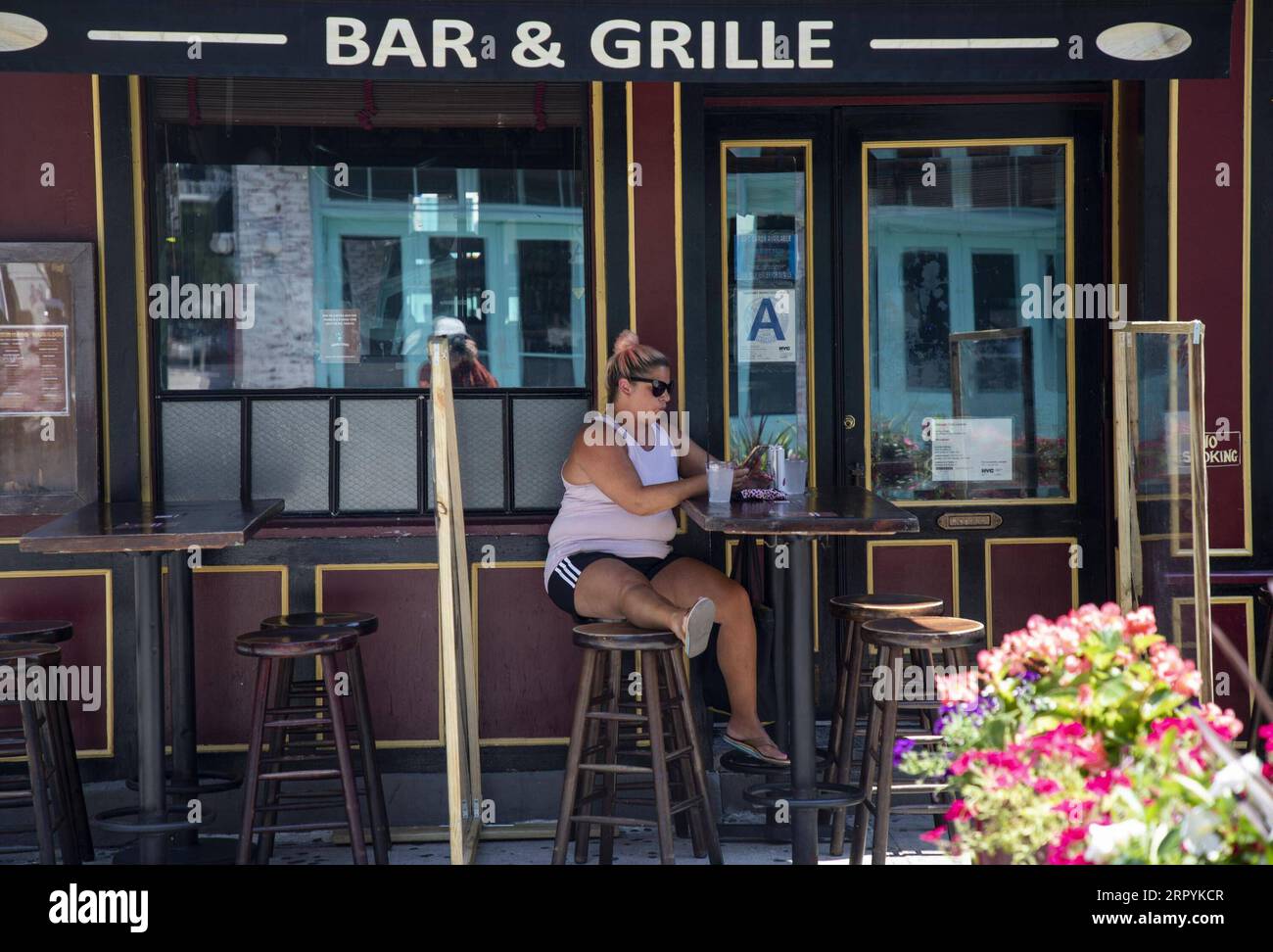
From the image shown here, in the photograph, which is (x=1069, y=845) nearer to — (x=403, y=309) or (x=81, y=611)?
(x=403, y=309)

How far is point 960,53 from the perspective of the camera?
14.3ft

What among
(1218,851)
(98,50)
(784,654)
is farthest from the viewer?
(784,654)

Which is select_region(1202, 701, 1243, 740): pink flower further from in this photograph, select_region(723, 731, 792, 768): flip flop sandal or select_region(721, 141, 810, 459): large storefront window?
select_region(721, 141, 810, 459): large storefront window

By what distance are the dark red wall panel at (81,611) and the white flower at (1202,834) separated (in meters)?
3.99

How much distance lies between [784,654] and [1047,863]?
258 cm

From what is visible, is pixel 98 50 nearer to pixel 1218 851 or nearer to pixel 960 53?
pixel 960 53

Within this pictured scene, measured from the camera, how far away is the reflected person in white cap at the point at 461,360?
5031 mm

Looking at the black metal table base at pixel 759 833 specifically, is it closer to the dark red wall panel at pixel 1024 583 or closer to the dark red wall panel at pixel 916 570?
the dark red wall panel at pixel 916 570

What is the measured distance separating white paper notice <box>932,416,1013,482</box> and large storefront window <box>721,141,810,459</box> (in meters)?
0.55

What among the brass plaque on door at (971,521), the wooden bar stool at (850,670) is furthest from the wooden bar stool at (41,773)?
the brass plaque on door at (971,521)

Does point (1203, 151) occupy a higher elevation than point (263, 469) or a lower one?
higher

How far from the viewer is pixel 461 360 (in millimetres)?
5043

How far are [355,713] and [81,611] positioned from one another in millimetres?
1167
